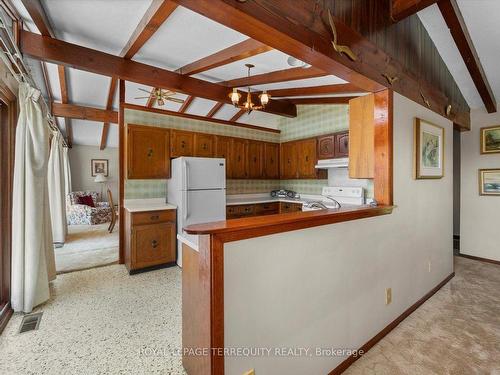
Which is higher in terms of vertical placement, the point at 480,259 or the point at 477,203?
the point at 477,203

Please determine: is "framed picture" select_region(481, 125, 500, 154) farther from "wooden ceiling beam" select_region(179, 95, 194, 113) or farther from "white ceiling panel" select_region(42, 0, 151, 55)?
"wooden ceiling beam" select_region(179, 95, 194, 113)

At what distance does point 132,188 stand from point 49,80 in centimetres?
294

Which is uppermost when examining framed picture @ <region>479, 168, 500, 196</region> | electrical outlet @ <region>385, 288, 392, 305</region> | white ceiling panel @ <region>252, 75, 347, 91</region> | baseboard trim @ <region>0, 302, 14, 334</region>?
white ceiling panel @ <region>252, 75, 347, 91</region>

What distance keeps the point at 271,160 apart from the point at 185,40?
311 centimetres

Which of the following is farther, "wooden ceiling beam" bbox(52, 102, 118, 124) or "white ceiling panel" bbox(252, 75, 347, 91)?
"wooden ceiling beam" bbox(52, 102, 118, 124)

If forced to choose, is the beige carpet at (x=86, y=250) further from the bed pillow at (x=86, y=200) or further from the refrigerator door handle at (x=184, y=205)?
the bed pillow at (x=86, y=200)

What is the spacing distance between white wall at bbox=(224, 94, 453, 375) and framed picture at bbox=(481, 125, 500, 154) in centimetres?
198

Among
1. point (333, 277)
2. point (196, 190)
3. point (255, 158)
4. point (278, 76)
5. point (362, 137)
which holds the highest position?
point (278, 76)

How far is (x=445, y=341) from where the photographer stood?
2.04 meters

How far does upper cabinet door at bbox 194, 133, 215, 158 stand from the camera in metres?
4.35

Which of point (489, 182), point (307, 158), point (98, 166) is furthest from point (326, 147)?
point (98, 166)

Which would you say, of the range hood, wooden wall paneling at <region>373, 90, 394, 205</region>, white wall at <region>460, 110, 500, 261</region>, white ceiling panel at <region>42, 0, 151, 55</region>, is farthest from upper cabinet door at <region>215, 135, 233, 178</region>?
white wall at <region>460, 110, 500, 261</region>

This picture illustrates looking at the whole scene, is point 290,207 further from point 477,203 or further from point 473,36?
point 473,36

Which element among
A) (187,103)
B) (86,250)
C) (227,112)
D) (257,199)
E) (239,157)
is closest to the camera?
(86,250)
